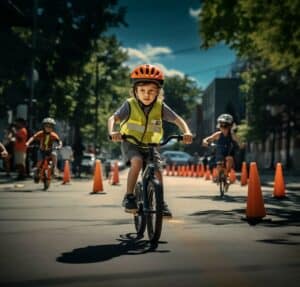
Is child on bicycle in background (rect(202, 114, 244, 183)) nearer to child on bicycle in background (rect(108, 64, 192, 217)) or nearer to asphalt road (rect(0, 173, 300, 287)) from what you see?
asphalt road (rect(0, 173, 300, 287))

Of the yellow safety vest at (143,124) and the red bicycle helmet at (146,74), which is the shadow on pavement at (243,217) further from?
the red bicycle helmet at (146,74)

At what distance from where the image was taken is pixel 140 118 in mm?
7324

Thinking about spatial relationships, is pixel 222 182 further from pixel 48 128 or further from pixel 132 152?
pixel 132 152

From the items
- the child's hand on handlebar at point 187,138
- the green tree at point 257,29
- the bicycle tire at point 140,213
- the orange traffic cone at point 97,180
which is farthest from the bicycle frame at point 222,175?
the bicycle tire at point 140,213

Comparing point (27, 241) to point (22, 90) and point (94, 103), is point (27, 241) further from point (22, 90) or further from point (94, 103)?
point (94, 103)

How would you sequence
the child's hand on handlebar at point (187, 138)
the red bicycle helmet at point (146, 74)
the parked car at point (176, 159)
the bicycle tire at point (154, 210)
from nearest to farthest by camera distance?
1. the bicycle tire at point (154, 210)
2. the red bicycle helmet at point (146, 74)
3. the child's hand on handlebar at point (187, 138)
4. the parked car at point (176, 159)

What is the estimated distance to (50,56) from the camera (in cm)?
3134

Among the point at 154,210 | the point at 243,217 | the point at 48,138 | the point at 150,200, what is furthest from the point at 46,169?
the point at 154,210

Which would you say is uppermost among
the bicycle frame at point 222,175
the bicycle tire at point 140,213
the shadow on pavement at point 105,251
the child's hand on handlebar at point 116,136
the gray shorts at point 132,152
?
the child's hand on handlebar at point 116,136

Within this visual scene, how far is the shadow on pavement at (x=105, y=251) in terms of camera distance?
18.9 ft

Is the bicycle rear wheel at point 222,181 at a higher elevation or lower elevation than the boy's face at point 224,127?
lower

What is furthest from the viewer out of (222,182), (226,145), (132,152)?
(226,145)

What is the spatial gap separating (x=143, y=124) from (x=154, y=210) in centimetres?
107

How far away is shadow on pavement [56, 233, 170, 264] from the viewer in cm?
576
